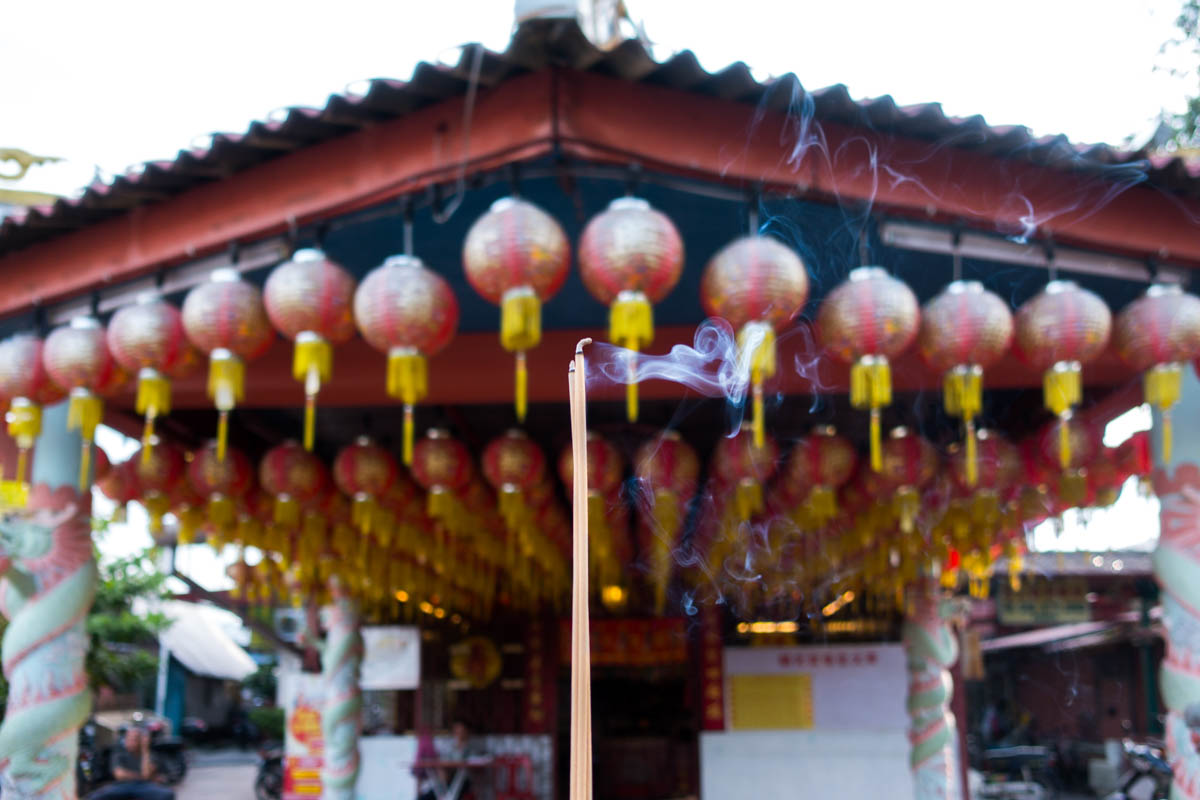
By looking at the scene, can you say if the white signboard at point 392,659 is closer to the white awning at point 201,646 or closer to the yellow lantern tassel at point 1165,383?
the yellow lantern tassel at point 1165,383

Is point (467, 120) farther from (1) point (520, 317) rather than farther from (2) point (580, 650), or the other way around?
(2) point (580, 650)

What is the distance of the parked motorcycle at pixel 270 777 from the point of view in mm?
11406

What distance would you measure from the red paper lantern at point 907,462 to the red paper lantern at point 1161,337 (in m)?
1.44

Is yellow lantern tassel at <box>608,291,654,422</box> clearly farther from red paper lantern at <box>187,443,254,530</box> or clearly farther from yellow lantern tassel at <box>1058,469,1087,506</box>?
red paper lantern at <box>187,443,254,530</box>

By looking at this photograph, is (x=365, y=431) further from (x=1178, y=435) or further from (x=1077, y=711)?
(x=1077, y=711)

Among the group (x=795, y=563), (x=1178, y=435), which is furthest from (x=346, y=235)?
(x=795, y=563)

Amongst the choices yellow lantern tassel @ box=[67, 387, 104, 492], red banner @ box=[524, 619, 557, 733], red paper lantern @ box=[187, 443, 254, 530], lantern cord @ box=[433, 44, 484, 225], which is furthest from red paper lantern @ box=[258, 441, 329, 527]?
red banner @ box=[524, 619, 557, 733]

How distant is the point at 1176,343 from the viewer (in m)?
3.41

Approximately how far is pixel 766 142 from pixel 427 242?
1.53 m

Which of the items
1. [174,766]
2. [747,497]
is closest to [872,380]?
[747,497]

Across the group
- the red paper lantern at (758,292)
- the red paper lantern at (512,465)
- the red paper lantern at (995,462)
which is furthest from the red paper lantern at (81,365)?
the red paper lantern at (995,462)

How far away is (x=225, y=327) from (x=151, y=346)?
0.33m

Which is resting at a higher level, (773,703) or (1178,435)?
(1178,435)

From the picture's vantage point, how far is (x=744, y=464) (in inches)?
192
